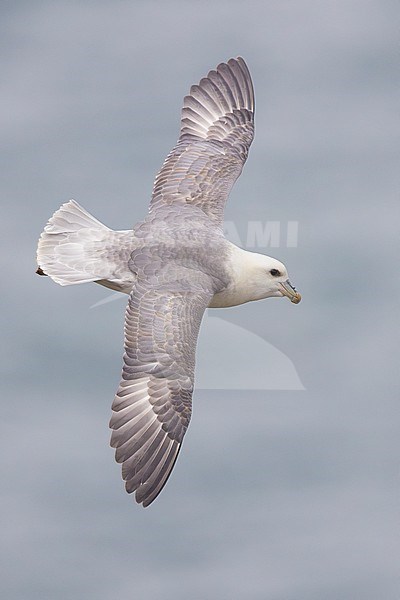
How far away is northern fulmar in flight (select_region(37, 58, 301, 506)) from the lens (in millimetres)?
12547

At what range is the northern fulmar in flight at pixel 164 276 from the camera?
494 inches

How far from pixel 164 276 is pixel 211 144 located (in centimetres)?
290

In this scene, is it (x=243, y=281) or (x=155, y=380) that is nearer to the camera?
(x=155, y=380)

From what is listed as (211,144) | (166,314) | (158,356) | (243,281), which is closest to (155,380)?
(158,356)

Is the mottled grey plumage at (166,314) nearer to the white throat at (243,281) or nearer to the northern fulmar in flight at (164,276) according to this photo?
the northern fulmar in flight at (164,276)

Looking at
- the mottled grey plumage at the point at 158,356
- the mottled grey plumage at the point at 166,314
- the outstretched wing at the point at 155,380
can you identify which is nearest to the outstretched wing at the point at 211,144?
the mottled grey plumage at the point at 166,314

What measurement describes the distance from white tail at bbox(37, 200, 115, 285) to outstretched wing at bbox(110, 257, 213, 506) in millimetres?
586

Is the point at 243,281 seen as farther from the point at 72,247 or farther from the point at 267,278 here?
the point at 72,247

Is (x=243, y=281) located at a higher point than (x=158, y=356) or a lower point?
higher

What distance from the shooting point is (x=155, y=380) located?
500 inches

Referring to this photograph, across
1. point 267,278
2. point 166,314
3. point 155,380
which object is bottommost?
point 155,380

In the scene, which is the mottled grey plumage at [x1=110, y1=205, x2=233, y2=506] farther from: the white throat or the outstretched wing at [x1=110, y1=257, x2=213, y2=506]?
the white throat

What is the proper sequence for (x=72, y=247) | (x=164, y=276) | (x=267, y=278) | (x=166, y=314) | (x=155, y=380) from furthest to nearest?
(x=267, y=278)
(x=72, y=247)
(x=164, y=276)
(x=166, y=314)
(x=155, y=380)

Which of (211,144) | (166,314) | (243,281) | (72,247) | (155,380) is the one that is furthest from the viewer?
(211,144)
